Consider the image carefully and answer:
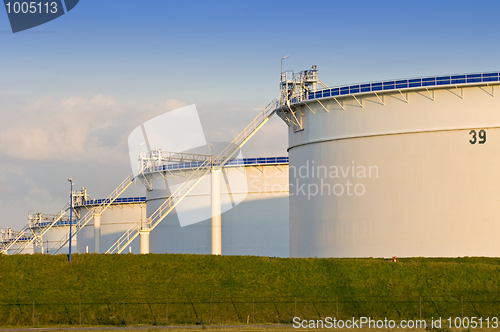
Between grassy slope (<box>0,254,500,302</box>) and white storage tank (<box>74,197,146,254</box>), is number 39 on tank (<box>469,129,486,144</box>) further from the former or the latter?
white storage tank (<box>74,197,146,254</box>)

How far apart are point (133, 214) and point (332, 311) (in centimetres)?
5242

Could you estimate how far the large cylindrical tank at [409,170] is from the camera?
40344mm

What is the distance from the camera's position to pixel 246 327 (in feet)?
96.6

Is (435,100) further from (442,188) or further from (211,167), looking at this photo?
(211,167)

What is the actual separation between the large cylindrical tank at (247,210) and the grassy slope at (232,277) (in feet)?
74.1

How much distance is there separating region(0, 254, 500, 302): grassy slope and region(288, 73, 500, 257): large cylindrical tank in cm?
233

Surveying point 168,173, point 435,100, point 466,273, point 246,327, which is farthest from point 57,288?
point 168,173

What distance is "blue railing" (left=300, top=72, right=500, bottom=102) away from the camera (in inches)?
1602

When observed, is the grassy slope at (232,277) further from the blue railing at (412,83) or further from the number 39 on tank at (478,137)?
the blue railing at (412,83)

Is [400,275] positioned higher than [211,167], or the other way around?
[211,167]

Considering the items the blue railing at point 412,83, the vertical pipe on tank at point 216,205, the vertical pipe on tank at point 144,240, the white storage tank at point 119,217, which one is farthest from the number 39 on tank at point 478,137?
the white storage tank at point 119,217

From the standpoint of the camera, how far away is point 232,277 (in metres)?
37.4

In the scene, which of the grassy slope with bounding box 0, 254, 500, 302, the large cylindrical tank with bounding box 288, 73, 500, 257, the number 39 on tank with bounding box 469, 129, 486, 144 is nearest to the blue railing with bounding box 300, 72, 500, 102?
the large cylindrical tank with bounding box 288, 73, 500, 257

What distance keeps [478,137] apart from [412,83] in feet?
17.3
